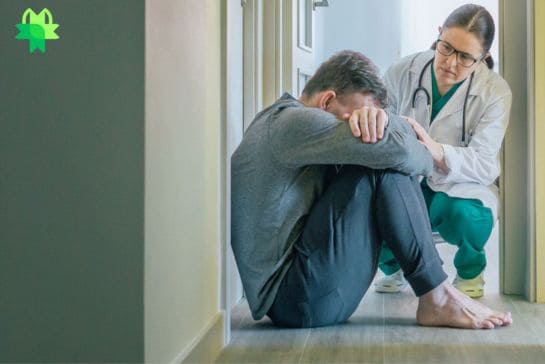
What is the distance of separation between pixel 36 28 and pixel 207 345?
2.49 feet

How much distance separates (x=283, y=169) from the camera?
6.42 ft

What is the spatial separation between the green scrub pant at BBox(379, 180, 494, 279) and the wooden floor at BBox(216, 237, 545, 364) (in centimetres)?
27

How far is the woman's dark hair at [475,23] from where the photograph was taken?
96.5 inches

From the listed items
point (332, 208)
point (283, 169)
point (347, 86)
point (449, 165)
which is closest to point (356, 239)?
point (332, 208)

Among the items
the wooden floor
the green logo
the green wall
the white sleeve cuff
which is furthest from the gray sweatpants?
the green logo

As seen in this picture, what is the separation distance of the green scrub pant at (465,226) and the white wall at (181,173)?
90 cm

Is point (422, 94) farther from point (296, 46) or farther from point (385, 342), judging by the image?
point (385, 342)

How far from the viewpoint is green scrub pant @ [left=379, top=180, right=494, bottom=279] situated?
2.51 metres

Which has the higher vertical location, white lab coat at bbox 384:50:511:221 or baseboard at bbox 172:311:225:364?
white lab coat at bbox 384:50:511:221

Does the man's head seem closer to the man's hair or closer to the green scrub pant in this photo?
the man's hair

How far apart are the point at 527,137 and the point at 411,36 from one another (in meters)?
2.48

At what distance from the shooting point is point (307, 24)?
3207mm

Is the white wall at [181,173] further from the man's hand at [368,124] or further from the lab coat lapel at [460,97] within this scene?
the lab coat lapel at [460,97]

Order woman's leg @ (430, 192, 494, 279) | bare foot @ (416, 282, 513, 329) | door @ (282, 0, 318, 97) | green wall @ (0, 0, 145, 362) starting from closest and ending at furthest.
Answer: green wall @ (0, 0, 145, 362)
bare foot @ (416, 282, 513, 329)
woman's leg @ (430, 192, 494, 279)
door @ (282, 0, 318, 97)
